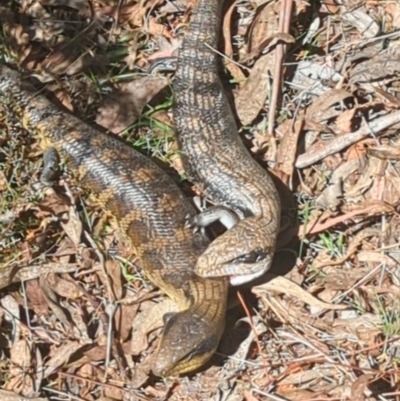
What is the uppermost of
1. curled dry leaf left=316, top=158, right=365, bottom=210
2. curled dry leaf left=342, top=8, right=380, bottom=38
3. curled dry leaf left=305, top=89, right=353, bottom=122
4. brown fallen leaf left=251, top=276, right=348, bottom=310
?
curled dry leaf left=342, top=8, right=380, bottom=38

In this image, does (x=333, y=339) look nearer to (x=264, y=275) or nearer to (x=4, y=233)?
(x=264, y=275)

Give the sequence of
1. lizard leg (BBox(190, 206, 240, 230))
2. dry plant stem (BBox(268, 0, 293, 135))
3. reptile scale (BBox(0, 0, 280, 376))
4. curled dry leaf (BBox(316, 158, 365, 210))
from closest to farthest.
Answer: reptile scale (BBox(0, 0, 280, 376))
lizard leg (BBox(190, 206, 240, 230))
curled dry leaf (BBox(316, 158, 365, 210))
dry plant stem (BBox(268, 0, 293, 135))

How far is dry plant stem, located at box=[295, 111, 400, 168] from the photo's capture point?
7328 mm

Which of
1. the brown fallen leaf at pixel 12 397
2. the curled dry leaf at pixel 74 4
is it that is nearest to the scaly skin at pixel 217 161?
the curled dry leaf at pixel 74 4

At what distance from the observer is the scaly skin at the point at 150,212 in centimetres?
665

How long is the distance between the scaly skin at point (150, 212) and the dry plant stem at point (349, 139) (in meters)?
0.75

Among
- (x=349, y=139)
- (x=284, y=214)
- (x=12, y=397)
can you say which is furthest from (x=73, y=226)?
(x=349, y=139)

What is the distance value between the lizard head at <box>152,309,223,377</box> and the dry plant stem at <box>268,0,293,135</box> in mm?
1365

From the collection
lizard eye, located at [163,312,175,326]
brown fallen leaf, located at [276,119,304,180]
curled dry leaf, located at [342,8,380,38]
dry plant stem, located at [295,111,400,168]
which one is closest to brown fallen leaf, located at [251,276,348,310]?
lizard eye, located at [163,312,175,326]

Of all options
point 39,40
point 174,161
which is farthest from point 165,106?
point 39,40

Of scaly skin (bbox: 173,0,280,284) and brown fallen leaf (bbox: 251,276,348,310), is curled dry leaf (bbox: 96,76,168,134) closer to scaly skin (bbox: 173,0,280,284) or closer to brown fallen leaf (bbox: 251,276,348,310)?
scaly skin (bbox: 173,0,280,284)

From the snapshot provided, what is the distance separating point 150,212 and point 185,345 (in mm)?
924

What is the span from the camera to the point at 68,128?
24.4ft

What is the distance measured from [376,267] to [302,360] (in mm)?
699
